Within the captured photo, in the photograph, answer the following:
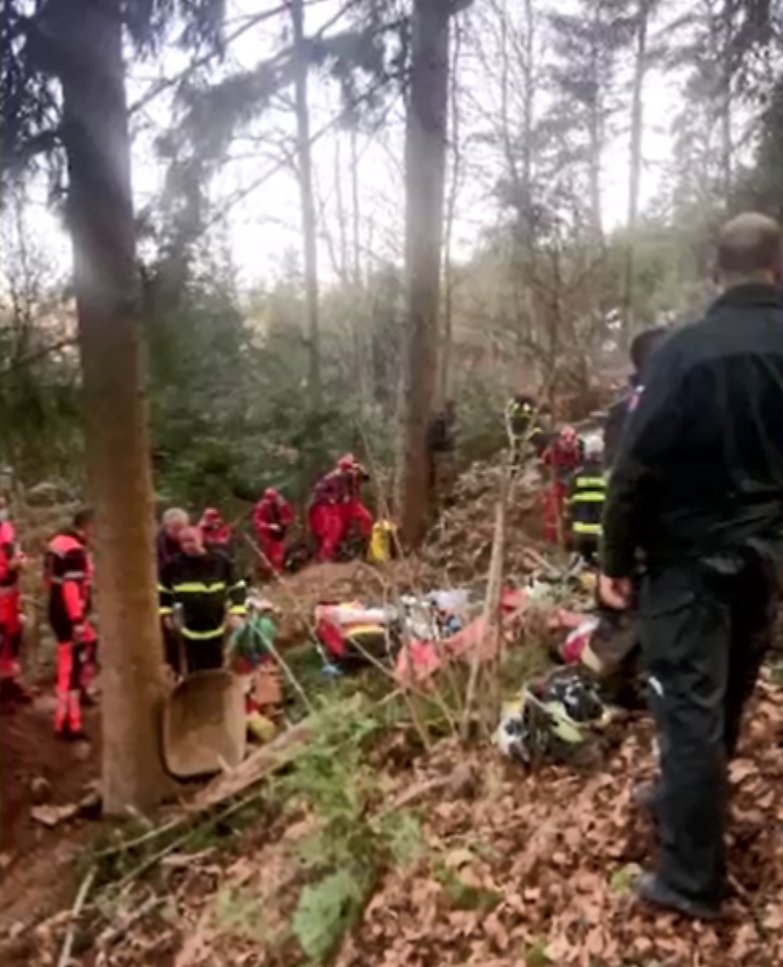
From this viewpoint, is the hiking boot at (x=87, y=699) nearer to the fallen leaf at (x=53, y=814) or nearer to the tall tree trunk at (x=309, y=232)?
the fallen leaf at (x=53, y=814)

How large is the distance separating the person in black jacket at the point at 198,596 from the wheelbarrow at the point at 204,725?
30.0 inches

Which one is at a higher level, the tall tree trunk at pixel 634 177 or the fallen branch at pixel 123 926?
the tall tree trunk at pixel 634 177

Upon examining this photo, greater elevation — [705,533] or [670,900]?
[705,533]

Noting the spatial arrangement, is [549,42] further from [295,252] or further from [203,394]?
[203,394]

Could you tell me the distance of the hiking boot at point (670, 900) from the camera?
361 cm

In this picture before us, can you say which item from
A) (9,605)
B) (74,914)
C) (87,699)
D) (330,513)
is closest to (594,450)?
(330,513)

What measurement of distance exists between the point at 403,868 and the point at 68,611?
5.45 m

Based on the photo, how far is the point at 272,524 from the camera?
15039mm

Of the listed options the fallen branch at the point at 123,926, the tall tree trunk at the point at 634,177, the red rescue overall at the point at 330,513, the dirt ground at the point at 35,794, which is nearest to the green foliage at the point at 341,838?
the fallen branch at the point at 123,926

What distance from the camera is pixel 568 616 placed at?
708cm

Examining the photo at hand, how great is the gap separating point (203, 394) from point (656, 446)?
15150 millimetres

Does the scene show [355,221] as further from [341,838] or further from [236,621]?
[341,838]

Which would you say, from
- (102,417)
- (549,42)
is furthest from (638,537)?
(549,42)

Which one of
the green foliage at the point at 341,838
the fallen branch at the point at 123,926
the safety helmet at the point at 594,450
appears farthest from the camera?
the safety helmet at the point at 594,450
